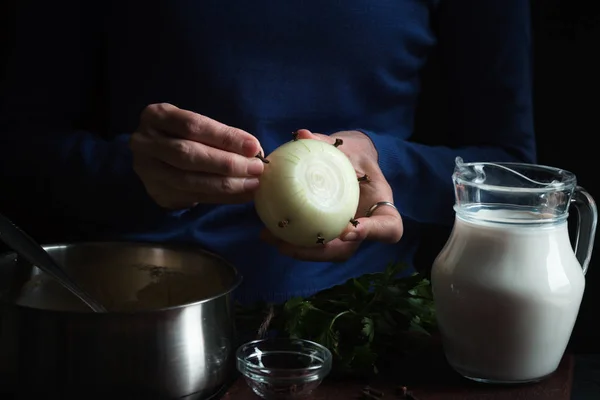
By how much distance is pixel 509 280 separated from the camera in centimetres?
71

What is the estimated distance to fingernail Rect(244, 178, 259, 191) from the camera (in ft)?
2.48

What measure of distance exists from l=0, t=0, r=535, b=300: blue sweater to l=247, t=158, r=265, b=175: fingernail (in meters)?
0.23

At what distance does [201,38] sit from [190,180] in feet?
0.84

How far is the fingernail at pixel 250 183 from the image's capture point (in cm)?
76

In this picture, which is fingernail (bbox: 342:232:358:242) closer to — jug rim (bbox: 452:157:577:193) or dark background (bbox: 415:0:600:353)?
jug rim (bbox: 452:157:577:193)

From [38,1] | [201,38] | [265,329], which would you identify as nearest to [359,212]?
[265,329]

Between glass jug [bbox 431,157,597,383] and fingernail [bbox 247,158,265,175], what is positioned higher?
fingernail [bbox 247,158,265,175]

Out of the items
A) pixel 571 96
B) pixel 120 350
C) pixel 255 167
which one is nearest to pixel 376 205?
→ pixel 255 167

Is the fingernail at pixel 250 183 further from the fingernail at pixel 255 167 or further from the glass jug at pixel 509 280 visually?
the glass jug at pixel 509 280

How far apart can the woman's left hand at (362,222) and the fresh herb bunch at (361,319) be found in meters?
0.04

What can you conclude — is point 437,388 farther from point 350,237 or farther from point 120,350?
point 120,350

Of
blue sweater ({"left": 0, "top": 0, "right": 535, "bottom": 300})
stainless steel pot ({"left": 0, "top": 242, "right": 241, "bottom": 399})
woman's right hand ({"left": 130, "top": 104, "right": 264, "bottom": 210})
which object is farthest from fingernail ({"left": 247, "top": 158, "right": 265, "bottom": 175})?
blue sweater ({"left": 0, "top": 0, "right": 535, "bottom": 300})

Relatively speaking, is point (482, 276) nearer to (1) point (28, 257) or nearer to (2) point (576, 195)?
(2) point (576, 195)

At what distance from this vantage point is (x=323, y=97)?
39.6 inches
